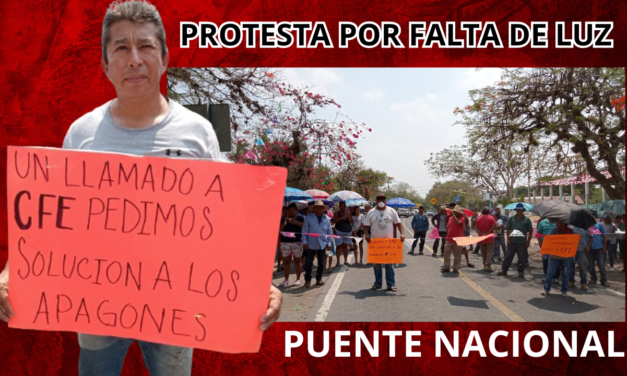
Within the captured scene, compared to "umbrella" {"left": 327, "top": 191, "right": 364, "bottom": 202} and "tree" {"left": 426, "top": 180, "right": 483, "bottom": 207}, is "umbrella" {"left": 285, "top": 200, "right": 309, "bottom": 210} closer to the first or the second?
"umbrella" {"left": 327, "top": 191, "right": 364, "bottom": 202}

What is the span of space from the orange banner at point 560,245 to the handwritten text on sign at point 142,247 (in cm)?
465

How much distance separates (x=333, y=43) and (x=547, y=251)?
369 cm

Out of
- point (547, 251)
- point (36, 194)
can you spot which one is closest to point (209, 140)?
point (36, 194)

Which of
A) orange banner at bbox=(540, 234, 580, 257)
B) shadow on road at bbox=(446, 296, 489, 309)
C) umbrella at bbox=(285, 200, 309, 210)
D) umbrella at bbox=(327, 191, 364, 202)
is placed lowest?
shadow on road at bbox=(446, 296, 489, 309)

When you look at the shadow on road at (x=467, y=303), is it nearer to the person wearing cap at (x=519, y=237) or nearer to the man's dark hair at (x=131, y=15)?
the person wearing cap at (x=519, y=237)

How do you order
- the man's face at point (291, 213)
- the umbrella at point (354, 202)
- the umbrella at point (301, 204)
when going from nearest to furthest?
the man's face at point (291, 213) → the umbrella at point (301, 204) → the umbrella at point (354, 202)

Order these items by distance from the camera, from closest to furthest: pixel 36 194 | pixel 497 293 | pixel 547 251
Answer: pixel 36 194
pixel 547 251
pixel 497 293

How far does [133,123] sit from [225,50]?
203 cm

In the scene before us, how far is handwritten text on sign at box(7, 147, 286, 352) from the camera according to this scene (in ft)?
5.82

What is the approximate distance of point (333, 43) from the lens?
363 cm

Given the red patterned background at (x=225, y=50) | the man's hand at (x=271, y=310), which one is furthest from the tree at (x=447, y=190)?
the man's hand at (x=271, y=310)

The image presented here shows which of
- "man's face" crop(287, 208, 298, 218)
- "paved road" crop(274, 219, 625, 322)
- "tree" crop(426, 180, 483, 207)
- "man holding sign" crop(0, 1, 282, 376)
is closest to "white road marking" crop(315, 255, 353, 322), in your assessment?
"paved road" crop(274, 219, 625, 322)

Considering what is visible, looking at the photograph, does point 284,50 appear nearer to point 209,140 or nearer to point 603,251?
point 209,140

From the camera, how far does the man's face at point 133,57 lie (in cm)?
173
